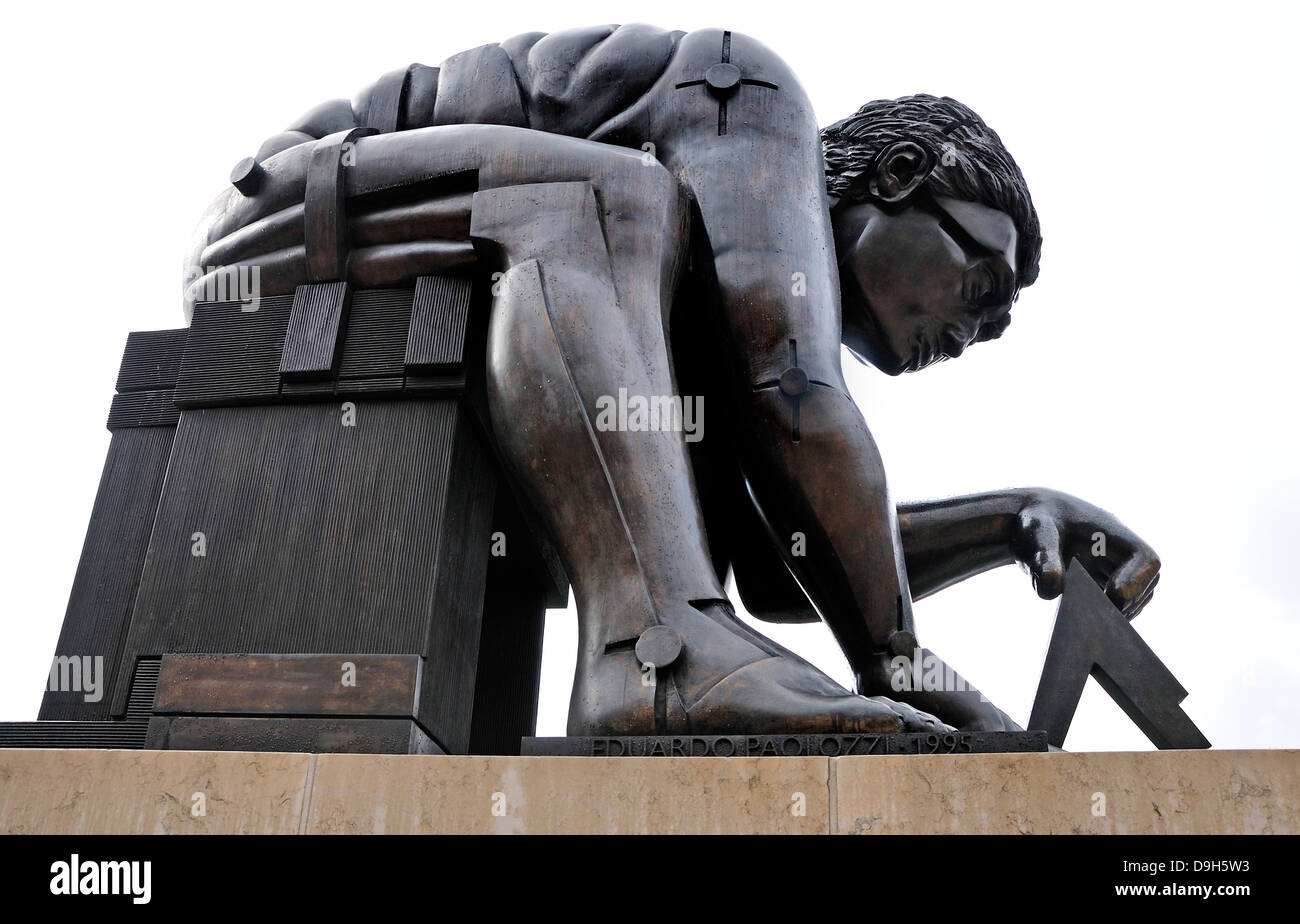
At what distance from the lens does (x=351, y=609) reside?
319 cm

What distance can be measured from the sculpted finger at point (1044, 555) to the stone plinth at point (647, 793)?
1793 millimetres

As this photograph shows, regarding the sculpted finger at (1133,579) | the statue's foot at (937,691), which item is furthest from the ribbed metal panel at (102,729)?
the sculpted finger at (1133,579)

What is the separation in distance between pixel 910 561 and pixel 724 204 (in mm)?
1436

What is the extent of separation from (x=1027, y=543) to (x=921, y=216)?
44.7 inches

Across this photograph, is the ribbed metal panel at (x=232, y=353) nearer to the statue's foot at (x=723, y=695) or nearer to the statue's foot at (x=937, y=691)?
the statue's foot at (x=723, y=695)

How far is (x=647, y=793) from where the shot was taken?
2.40m

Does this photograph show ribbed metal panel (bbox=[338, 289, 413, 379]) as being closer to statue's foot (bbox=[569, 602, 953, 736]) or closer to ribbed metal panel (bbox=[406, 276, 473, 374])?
ribbed metal panel (bbox=[406, 276, 473, 374])

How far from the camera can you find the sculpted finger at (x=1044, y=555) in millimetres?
4043

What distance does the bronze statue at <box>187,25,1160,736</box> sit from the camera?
306 cm

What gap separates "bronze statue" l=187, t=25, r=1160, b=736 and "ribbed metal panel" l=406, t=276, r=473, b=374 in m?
0.08

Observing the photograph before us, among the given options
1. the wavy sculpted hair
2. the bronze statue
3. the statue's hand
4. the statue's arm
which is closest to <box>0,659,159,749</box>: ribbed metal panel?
the bronze statue

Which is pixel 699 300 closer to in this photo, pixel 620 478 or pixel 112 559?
pixel 620 478
